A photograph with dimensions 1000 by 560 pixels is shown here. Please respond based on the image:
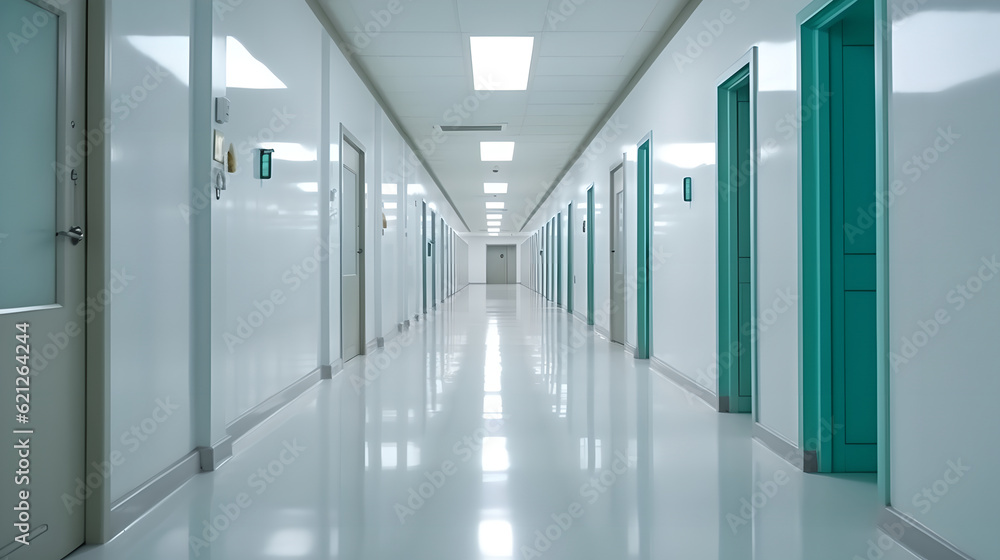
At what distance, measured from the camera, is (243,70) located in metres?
4.26

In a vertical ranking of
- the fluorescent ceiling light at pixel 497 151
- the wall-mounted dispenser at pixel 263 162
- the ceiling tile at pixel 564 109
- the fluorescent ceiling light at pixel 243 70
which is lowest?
the wall-mounted dispenser at pixel 263 162

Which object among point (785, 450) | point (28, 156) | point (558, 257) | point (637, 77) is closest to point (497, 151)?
point (558, 257)

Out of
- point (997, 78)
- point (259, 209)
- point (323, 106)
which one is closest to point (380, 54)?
point (323, 106)

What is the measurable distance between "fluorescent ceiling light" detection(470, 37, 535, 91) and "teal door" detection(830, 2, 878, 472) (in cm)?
391

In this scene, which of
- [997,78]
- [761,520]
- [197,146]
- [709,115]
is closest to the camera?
[997,78]

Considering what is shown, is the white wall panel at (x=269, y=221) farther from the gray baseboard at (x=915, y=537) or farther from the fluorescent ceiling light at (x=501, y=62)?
the gray baseboard at (x=915, y=537)

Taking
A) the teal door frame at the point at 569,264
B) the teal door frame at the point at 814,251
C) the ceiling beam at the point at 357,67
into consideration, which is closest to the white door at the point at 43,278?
the teal door frame at the point at 814,251

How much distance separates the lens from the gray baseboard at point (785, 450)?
3.62 metres

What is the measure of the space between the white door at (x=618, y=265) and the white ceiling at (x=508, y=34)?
4.48ft

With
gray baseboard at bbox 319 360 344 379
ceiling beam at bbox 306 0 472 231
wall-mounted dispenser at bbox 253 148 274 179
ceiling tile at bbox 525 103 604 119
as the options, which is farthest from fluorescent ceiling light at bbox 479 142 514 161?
wall-mounted dispenser at bbox 253 148 274 179

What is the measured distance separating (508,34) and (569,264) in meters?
9.46

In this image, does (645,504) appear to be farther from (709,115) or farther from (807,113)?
(709,115)

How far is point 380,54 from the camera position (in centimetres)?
743

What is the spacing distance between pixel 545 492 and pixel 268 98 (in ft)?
11.7
